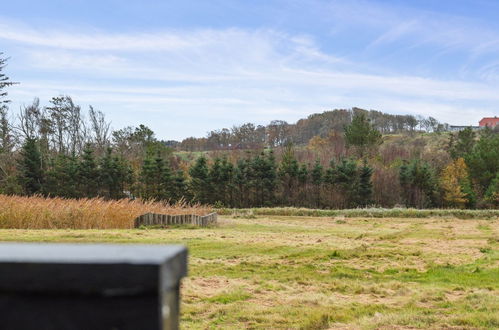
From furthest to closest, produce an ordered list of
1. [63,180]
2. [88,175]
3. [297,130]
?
[297,130]
[88,175]
[63,180]

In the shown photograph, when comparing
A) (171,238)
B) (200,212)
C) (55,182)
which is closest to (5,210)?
(171,238)

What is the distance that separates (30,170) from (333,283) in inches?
1205

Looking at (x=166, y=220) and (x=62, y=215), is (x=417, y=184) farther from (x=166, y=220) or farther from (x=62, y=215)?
(x=62, y=215)

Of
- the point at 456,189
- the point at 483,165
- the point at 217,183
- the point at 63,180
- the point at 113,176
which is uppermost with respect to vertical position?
the point at 483,165

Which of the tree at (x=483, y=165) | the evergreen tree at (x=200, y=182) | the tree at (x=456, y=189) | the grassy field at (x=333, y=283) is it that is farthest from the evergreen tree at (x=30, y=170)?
the tree at (x=483, y=165)

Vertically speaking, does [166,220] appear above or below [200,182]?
below

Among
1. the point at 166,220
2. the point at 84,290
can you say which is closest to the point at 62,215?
the point at 166,220

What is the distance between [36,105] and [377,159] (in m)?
34.1

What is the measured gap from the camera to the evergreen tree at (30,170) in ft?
107

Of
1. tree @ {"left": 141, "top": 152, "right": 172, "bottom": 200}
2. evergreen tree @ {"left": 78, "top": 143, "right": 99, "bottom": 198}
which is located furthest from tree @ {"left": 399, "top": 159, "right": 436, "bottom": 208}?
evergreen tree @ {"left": 78, "top": 143, "right": 99, "bottom": 198}

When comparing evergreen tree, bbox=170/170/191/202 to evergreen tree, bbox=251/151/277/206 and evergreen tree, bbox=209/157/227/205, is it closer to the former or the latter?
evergreen tree, bbox=209/157/227/205

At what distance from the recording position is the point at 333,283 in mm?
7160

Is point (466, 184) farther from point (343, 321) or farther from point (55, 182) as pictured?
point (343, 321)

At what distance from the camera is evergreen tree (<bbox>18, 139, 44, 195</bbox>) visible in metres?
32.6
